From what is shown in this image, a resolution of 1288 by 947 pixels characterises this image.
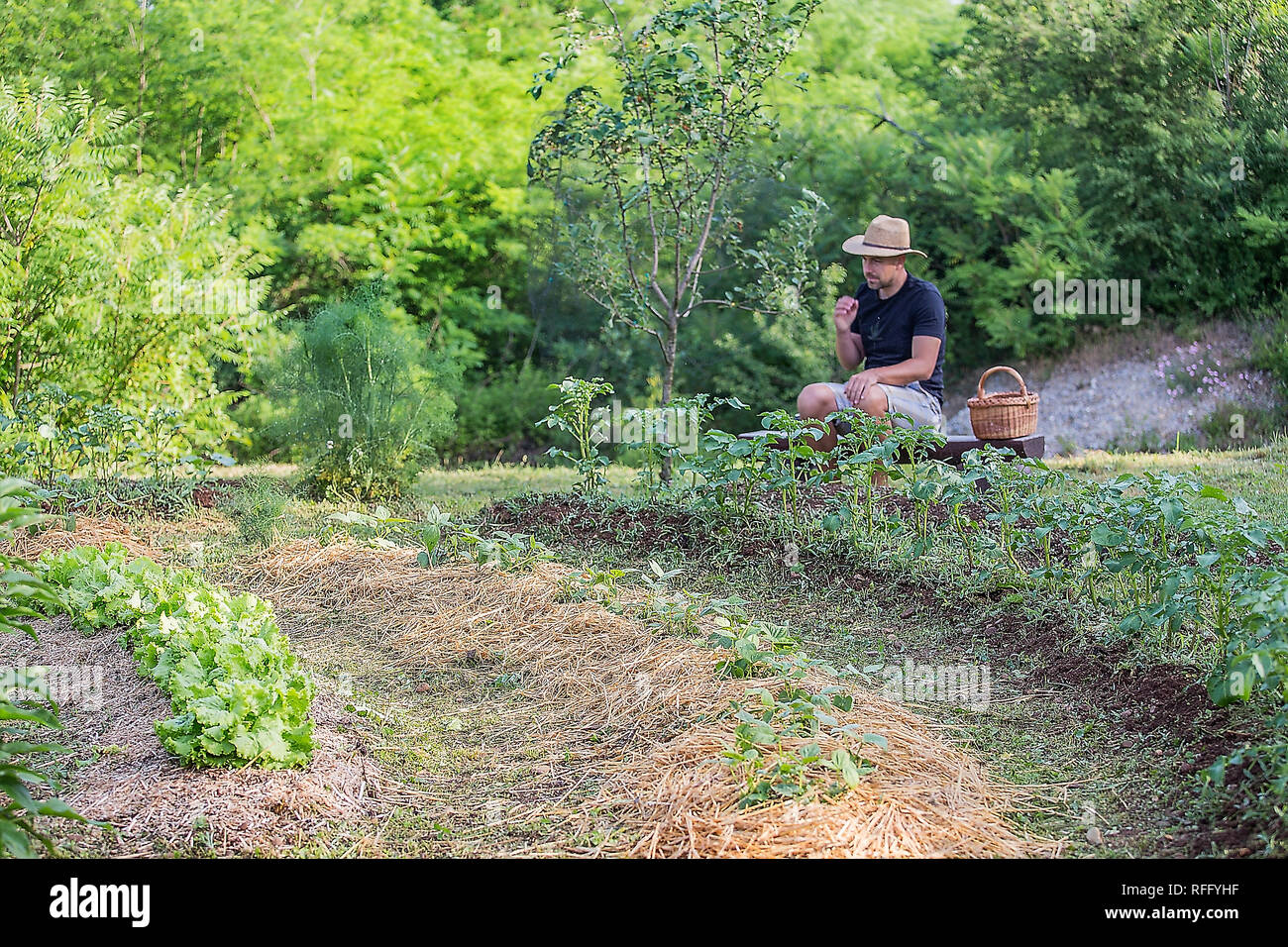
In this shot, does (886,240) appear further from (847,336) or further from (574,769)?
(574,769)

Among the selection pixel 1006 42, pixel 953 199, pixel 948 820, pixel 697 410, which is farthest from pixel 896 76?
pixel 948 820

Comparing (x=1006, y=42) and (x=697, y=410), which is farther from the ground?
(x=1006, y=42)

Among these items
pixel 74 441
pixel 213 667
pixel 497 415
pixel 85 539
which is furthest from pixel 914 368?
pixel 497 415

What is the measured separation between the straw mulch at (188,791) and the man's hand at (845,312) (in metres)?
3.98

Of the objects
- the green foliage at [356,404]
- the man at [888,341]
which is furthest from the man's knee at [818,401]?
the green foliage at [356,404]

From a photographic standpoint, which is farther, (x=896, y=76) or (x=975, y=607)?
(x=896, y=76)

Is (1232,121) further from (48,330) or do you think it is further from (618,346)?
(48,330)

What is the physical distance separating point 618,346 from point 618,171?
16.2 ft

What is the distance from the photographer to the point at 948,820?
2.57 m

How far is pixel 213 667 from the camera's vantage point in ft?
10.2

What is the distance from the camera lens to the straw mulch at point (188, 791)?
8.36 feet
